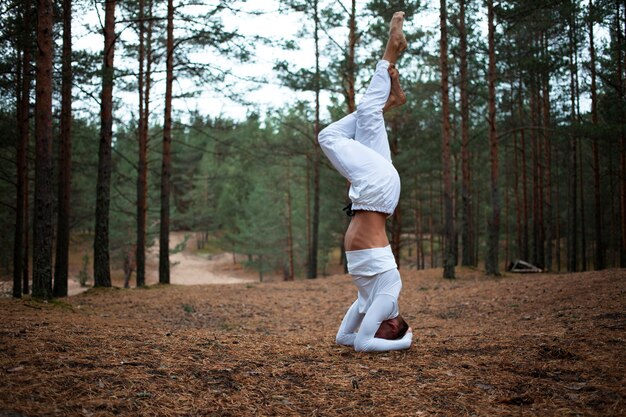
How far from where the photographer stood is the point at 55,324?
201 inches

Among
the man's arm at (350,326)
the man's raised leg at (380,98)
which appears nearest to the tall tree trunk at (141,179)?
the man's arm at (350,326)

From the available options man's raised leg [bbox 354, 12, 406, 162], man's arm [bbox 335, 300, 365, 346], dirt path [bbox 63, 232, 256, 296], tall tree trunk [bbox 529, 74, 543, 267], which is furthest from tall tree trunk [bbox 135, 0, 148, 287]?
dirt path [bbox 63, 232, 256, 296]

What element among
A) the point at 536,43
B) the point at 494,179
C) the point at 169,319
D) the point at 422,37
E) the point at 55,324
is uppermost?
the point at 536,43

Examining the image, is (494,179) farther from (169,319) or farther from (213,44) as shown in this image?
(169,319)

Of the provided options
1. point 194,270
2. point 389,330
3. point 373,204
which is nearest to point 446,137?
point 373,204

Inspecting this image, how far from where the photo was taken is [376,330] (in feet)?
14.6

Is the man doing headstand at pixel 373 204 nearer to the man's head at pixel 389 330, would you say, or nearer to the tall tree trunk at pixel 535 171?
the man's head at pixel 389 330

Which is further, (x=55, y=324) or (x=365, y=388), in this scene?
(x=55, y=324)

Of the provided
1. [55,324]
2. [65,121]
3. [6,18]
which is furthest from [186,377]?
[6,18]

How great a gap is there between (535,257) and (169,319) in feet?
60.1

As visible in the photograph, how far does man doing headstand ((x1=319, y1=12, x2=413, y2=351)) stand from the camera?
4.38 metres

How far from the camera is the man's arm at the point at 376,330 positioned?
4.36 metres

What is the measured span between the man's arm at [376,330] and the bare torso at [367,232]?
493 millimetres

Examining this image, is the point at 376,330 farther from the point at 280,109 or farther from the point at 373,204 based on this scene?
the point at 280,109
